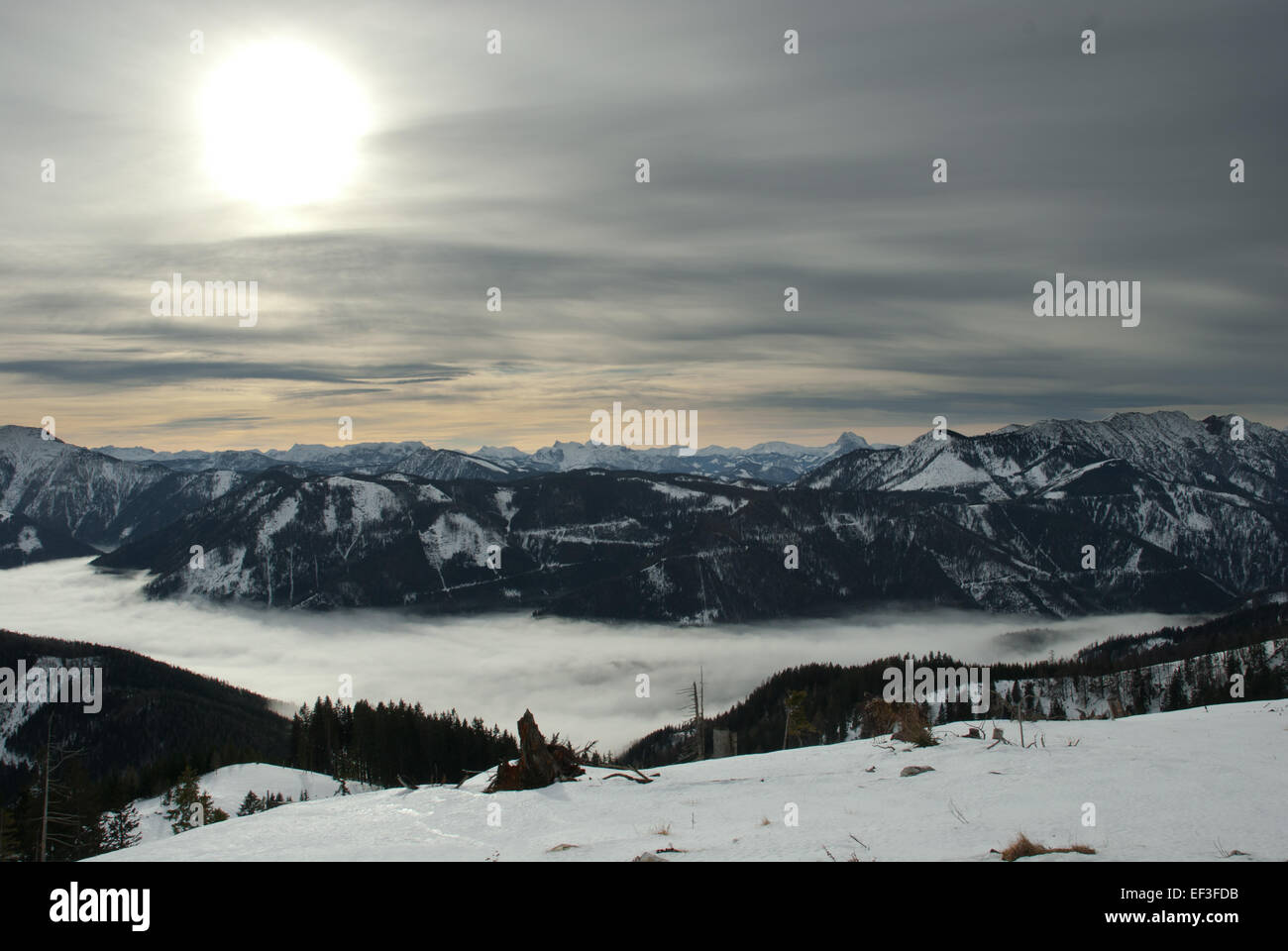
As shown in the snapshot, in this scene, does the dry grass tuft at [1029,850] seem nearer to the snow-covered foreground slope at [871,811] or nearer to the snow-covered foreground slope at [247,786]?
the snow-covered foreground slope at [871,811]

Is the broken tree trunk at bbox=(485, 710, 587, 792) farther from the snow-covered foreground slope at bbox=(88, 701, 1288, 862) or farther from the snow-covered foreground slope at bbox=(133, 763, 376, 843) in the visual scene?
the snow-covered foreground slope at bbox=(133, 763, 376, 843)

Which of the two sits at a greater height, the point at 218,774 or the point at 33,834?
the point at 33,834

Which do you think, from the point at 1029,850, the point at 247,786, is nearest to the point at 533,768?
the point at 1029,850

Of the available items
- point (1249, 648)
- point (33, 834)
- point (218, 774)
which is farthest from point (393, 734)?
point (1249, 648)

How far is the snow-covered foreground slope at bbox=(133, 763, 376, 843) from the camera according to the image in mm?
92562

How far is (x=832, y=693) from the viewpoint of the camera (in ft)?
561

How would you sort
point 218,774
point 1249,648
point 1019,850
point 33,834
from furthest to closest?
1. point 1249,648
2. point 218,774
3. point 33,834
4. point 1019,850

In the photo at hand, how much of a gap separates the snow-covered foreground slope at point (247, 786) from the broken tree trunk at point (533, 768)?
88522 mm

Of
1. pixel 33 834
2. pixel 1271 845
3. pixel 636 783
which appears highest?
pixel 1271 845

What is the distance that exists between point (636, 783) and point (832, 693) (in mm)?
166959

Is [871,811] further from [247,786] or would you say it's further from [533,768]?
[247,786]

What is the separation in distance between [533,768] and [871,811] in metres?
8.82

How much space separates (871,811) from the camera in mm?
11359
